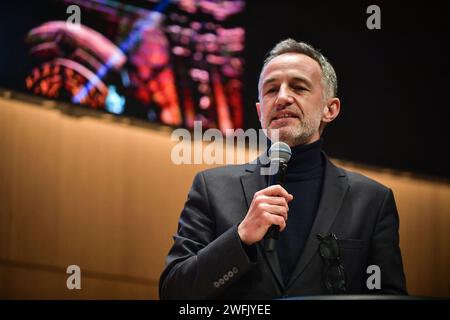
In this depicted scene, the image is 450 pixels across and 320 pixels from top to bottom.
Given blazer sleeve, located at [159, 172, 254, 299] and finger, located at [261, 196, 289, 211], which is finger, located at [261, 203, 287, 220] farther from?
blazer sleeve, located at [159, 172, 254, 299]

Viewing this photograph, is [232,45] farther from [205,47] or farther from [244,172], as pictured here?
[244,172]

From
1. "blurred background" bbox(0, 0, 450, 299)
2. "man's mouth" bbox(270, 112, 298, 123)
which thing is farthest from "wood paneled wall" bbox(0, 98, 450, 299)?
"man's mouth" bbox(270, 112, 298, 123)

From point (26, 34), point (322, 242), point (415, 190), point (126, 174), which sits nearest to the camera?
point (322, 242)

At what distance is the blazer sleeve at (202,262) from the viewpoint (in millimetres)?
1523

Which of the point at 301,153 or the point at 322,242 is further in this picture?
the point at 301,153

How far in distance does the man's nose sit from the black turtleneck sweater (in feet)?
0.38

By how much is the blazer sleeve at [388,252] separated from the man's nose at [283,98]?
343 mm

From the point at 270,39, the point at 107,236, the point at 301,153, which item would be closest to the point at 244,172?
the point at 301,153

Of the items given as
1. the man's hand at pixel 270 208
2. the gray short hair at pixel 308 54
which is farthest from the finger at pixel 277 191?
the gray short hair at pixel 308 54

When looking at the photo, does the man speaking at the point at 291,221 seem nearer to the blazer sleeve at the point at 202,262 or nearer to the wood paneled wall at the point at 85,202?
the blazer sleeve at the point at 202,262

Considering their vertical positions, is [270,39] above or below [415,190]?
above

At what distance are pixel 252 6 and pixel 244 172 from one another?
1930 mm

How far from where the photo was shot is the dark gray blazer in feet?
5.06

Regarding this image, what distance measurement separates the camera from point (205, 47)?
3455 millimetres
